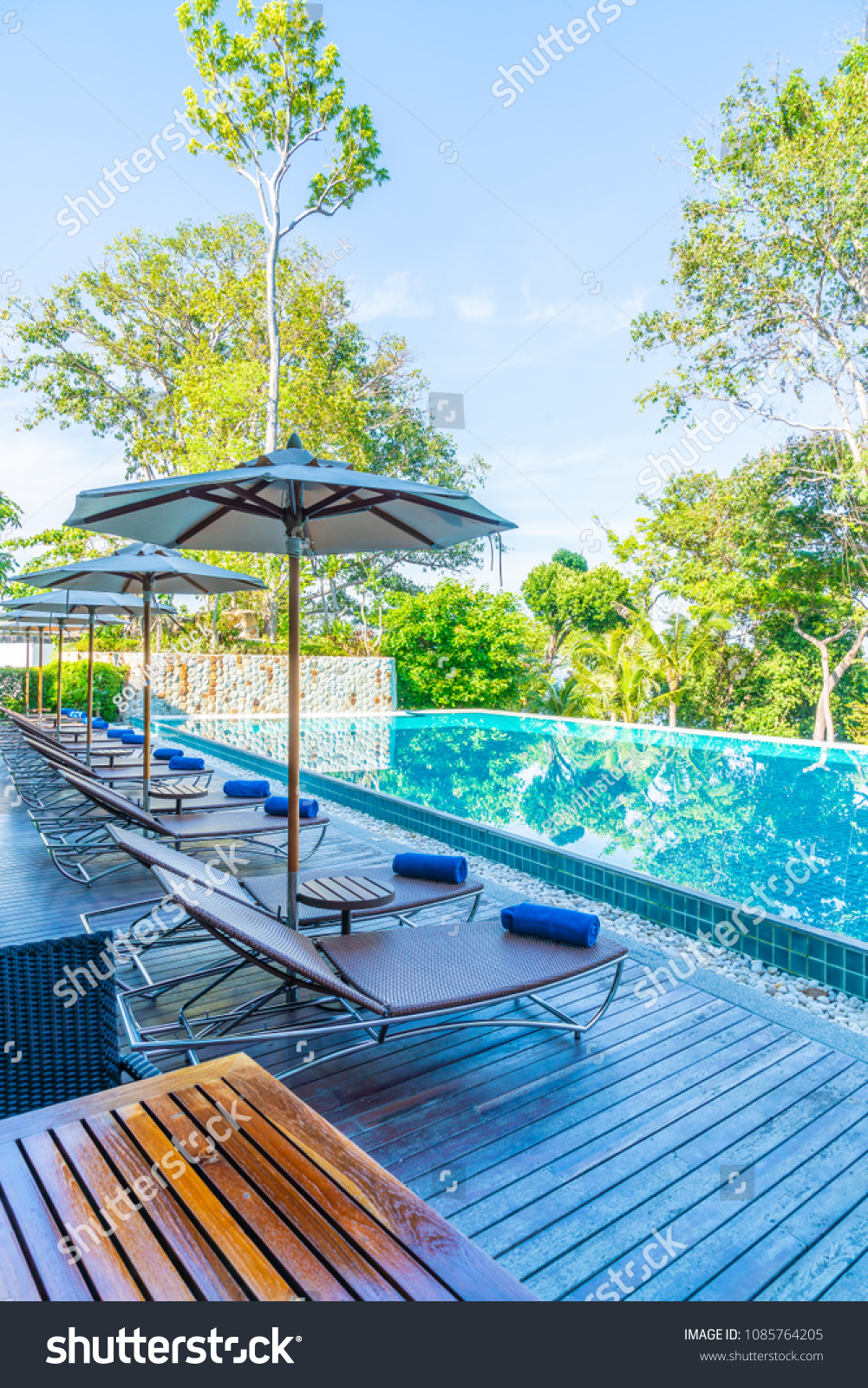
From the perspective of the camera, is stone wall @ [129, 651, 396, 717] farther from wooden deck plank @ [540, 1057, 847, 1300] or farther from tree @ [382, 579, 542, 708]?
wooden deck plank @ [540, 1057, 847, 1300]

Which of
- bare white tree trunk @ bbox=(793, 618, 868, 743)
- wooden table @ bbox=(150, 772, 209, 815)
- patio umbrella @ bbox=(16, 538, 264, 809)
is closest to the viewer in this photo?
patio umbrella @ bbox=(16, 538, 264, 809)

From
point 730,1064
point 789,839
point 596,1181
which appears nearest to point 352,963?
point 596,1181

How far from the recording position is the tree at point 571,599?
65.5ft

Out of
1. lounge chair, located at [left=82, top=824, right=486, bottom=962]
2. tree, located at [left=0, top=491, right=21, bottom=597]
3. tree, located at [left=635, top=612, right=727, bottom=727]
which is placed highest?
tree, located at [left=0, top=491, right=21, bottom=597]

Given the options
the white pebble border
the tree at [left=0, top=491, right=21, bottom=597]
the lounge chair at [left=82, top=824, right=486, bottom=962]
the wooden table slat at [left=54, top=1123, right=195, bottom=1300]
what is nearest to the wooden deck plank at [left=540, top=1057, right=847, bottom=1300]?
the white pebble border

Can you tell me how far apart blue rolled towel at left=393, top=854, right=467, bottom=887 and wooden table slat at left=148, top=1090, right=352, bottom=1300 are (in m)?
2.28

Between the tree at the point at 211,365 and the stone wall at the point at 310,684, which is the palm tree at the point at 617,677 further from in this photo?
the tree at the point at 211,365

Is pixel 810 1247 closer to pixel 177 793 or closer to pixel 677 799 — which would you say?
pixel 177 793

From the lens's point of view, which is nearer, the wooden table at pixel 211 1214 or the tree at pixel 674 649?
the wooden table at pixel 211 1214

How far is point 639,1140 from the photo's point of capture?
7.48ft

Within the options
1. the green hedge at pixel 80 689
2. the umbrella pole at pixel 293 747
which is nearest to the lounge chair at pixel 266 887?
the umbrella pole at pixel 293 747

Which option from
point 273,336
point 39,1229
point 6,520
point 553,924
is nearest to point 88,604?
point 6,520

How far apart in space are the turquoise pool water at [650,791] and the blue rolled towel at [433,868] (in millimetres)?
1467

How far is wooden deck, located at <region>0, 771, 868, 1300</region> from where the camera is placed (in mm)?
1825
